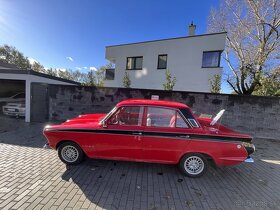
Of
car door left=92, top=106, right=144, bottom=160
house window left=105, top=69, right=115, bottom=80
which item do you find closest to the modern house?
house window left=105, top=69, right=115, bottom=80

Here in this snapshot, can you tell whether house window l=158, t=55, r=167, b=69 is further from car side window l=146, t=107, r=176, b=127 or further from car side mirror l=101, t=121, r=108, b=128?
car side mirror l=101, t=121, r=108, b=128

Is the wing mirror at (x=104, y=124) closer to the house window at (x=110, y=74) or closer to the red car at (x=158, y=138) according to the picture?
the red car at (x=158, y=138)

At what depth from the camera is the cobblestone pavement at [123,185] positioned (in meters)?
3.22

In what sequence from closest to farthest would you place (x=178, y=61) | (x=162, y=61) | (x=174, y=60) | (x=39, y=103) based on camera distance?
(x=39, y=103), (x=178, y=61), (x=174, y=60), (x=162, y=61)

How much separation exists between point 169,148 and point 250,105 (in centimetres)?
560

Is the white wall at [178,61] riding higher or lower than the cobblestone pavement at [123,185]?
higher

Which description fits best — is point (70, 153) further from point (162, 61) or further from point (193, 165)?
point (162, 61)

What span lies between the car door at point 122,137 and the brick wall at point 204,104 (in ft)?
13.6

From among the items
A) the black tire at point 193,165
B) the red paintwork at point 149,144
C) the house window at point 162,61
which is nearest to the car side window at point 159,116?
the red paintwork at point 149,144

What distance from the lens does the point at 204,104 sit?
8109 mm

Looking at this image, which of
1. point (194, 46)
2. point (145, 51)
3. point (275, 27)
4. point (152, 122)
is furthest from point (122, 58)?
point (152, 122)

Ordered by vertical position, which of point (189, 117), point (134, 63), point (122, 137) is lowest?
point (122, 137)

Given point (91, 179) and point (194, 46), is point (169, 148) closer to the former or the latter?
point (91, 179)

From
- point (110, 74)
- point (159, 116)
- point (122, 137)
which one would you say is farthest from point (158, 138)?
point (110, 74)
